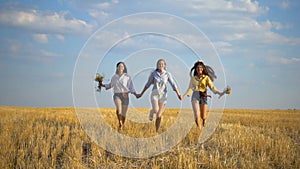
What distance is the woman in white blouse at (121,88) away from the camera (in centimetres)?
949

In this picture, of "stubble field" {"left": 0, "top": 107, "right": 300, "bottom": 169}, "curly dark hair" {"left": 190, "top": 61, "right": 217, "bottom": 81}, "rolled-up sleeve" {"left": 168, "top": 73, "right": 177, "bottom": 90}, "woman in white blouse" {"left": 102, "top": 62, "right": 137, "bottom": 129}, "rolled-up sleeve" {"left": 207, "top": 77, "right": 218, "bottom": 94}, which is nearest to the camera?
"stubble field" {"left": 0, "top": 107, "right": 300, "bottom": 169}

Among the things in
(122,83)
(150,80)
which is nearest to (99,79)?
(122,83)

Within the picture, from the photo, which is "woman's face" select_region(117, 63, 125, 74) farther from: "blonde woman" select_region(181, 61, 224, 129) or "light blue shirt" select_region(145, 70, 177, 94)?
"blonde woman" select_region(181, 61, 224, 129)

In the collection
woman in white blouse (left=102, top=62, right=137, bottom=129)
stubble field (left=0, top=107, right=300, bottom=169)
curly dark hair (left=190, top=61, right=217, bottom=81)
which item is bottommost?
stubble field (left=0, top=107, right=300, bottom=169)

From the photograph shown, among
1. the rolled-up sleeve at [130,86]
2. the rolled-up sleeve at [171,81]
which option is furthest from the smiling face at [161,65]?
the rolled-up sleeve at [130,86]

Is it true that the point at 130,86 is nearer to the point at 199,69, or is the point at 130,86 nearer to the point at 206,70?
the point at 199,69

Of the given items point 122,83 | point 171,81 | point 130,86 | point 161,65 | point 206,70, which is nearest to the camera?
point 161,65

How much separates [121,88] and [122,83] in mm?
160

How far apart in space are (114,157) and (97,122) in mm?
4363

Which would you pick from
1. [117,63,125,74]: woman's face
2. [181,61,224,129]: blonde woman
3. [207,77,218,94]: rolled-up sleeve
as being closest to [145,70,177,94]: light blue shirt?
[181,61,224,129]: blonde woman

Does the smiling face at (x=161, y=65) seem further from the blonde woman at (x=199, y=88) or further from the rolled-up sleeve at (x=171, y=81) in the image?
the blonde woman at (x=199, y=88)

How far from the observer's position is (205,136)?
8.70m

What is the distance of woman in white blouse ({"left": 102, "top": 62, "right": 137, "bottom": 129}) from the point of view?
31.1 feet

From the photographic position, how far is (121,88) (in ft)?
31.4
